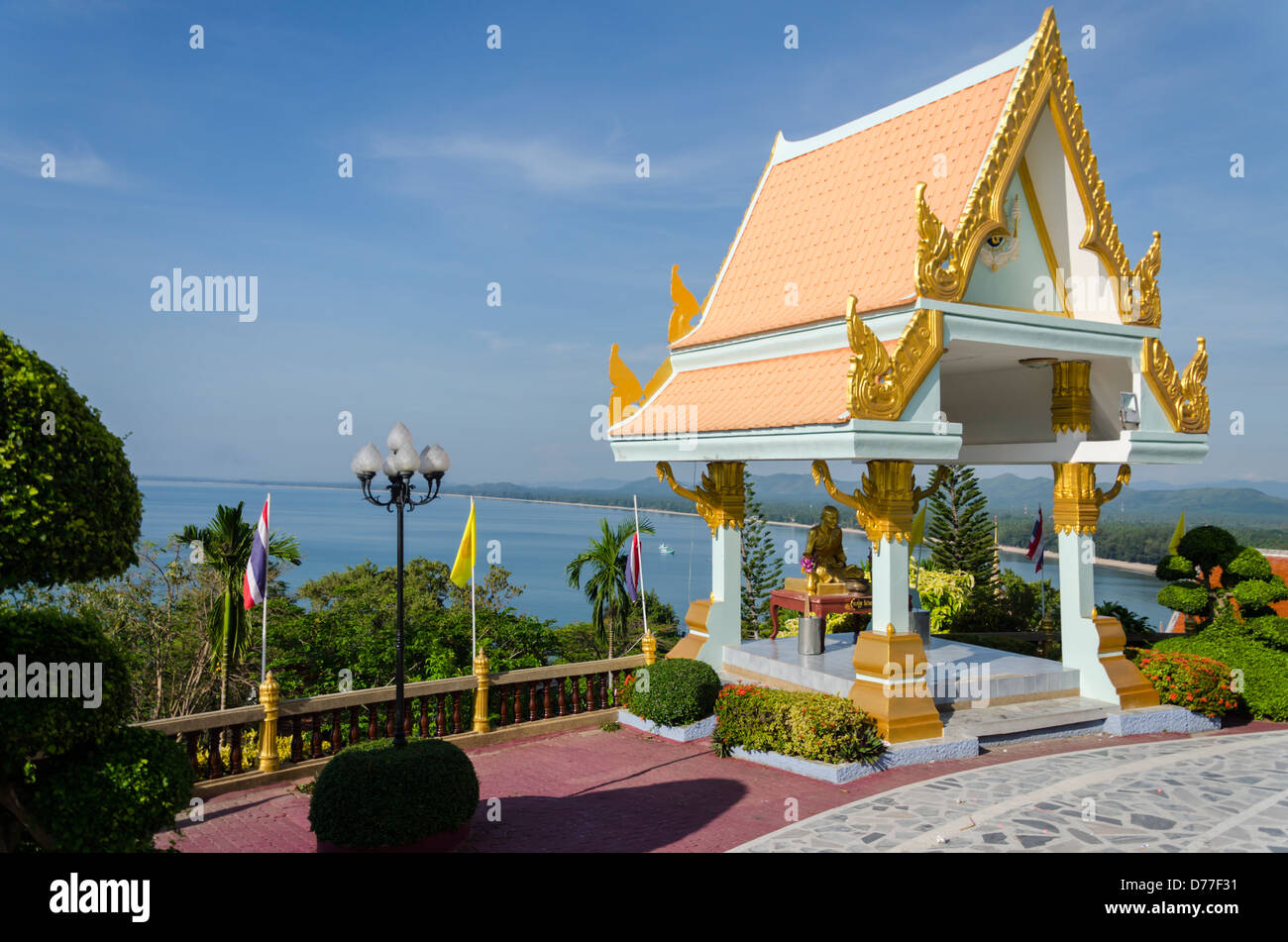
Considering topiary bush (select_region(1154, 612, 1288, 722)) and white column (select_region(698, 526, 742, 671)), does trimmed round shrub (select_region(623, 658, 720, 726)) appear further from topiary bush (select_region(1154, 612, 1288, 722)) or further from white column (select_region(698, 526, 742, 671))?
topiary bush (select_region(1154, 612, 1288, 722))

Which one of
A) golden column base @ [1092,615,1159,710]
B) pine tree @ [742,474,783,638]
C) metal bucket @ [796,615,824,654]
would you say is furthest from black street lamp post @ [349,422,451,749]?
pine tree @ [742,474,783,638]

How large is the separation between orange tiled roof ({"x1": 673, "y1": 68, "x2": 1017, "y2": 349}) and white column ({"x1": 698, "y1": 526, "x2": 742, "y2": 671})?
320 cm

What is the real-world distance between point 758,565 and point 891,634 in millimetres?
19922

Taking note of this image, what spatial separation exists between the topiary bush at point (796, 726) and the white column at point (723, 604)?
7.67ft

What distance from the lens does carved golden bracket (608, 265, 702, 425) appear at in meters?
14.1

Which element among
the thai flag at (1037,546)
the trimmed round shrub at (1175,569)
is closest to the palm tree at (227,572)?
the trimmed round shrub at (1175,569)

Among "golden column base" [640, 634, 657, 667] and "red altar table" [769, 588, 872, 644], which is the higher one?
"red altar table" [769, 588, 872, 644]

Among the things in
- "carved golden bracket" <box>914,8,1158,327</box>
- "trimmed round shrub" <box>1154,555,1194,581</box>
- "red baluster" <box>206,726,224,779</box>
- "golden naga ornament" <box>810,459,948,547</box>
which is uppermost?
"carved golden bracket" <box>914,8,1158,327</box>

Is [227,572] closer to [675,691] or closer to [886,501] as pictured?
[675,691]

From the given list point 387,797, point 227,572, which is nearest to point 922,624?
point 387,797

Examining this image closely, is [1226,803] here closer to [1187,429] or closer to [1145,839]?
[1145,839]

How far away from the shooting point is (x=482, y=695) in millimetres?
11891
